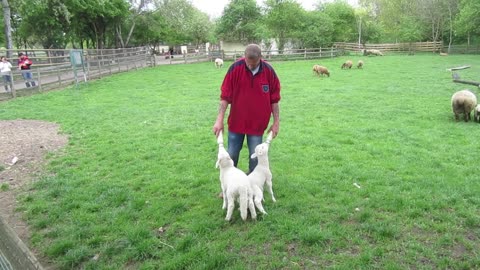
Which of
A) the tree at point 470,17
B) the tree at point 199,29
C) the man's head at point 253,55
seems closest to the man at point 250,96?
the man's head at point 253,55

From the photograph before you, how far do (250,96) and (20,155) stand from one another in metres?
5.35

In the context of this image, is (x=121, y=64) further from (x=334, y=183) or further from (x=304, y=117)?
(x=334, y=183)

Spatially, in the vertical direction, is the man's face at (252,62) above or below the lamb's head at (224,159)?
above

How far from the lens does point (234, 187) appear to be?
159 inches

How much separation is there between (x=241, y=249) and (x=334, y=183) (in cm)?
220

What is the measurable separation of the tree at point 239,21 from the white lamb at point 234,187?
41.2 metres

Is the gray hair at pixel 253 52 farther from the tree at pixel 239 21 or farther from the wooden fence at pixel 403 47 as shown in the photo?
the tree at pixel 239 21

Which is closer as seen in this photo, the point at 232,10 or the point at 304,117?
the point at 304,117

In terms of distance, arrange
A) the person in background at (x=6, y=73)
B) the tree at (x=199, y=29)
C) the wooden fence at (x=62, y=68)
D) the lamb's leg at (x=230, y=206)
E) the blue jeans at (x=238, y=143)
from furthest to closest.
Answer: the tree at (x=199, y=29)
the wooden fence at (x=62, y=68)
the person in background at (x=6, y=73)
the blue jeans at (x=238, y=143)
the lamb's leg at (x=230, y=206)

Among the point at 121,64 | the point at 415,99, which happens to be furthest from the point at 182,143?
the point at 121,64

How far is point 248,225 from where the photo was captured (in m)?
4.25

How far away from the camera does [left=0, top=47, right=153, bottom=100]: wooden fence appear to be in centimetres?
1636

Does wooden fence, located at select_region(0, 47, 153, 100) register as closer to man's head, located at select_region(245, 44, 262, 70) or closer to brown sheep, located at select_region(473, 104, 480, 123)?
man's head, located at select_region(245, 44, 262, 70)

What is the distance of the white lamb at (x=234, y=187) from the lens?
4.06 metres
